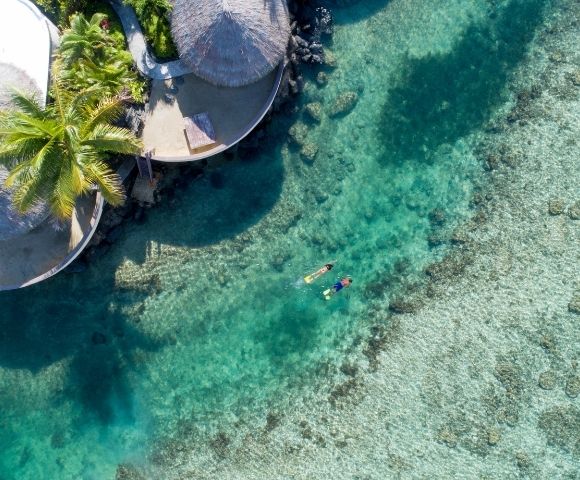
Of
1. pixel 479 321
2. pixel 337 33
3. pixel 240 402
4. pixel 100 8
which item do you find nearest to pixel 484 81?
pixel 337 33

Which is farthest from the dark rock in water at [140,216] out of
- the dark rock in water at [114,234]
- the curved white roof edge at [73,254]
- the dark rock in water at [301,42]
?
the dark rock in water at [301,42]

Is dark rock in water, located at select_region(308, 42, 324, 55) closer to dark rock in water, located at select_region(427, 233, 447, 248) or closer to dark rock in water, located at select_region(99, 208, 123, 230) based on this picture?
dark rock in water, located at select_region(427, 233, 447, 248)

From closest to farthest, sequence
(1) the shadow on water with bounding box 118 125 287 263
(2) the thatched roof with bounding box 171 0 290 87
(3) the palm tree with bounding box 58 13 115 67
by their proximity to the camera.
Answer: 1. (3) the palm tree with bounding box 58 13 115 67
2. (2) the thatched roof with bounding box 171 0 290 87
3. (1) the shadow on water with bounding box 118 125 287 263

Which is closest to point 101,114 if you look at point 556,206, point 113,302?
point 113,302

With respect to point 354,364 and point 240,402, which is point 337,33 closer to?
point 354,364

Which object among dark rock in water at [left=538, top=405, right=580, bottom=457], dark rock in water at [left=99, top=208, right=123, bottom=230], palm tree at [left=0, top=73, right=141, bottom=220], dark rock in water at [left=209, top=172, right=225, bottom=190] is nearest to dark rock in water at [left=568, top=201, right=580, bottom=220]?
dark rock in water at [left=538, top=405, right=580, bottom=457]

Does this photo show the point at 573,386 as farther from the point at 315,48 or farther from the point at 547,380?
the point at 315,48
